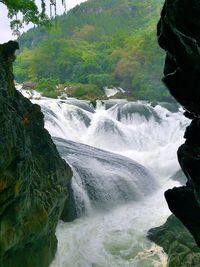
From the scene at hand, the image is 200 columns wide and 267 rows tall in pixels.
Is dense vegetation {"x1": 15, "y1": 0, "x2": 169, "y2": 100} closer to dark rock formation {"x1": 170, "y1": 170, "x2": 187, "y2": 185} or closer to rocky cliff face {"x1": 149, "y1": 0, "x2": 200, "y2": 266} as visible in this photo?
dark rock formation {"x1": 170, "y1": 170, "x2": 187, "y2": 185}

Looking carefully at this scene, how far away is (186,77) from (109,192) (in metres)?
10.6

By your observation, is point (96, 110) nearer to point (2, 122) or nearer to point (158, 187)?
point (158, 187)

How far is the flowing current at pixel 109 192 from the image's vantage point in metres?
11.3

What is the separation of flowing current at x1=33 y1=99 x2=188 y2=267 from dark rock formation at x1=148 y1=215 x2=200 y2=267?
294 mm

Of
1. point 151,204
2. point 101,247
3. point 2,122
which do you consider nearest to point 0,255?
point 2,122

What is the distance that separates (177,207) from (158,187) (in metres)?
12.4

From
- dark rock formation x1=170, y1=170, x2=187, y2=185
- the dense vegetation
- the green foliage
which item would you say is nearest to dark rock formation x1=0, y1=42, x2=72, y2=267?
dark rock formation x1=170, y1=170, x2=187, y2=185

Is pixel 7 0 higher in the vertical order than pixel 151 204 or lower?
higher

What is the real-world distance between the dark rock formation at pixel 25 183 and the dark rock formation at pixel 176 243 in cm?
308

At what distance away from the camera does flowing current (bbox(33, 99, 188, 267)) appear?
1131cm

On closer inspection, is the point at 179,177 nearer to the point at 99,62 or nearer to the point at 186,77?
the point at 186,77

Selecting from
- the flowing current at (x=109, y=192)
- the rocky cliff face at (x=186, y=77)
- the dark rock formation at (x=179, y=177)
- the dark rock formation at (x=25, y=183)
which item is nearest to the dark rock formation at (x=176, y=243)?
the flowing current at (x=109, y=192)

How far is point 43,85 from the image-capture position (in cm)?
4819

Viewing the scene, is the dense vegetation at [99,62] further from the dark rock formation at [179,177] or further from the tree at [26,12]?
the tree at [26,12]
